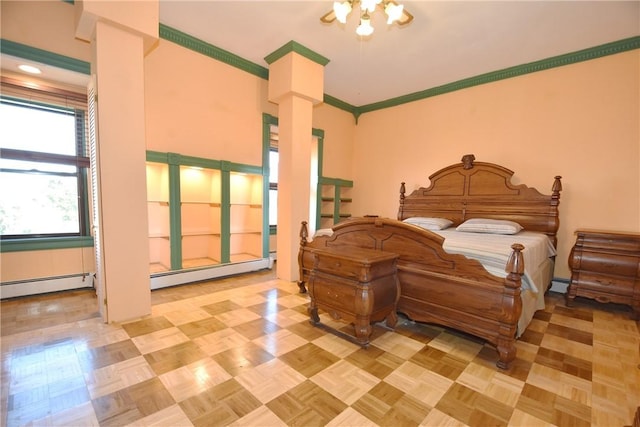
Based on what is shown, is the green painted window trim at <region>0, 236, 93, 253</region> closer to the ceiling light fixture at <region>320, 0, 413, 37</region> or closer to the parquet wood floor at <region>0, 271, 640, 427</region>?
the parquet wood floor at <region>0, 271, 640, 427</region>

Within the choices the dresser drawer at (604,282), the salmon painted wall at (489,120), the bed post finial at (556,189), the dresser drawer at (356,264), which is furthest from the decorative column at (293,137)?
the dresser drawer at (604,282)

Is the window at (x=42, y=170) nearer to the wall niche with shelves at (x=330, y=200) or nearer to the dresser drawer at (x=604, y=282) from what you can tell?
the wall niche with shelves at (x=330, y=200)

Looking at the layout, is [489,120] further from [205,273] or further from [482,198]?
[205,273]

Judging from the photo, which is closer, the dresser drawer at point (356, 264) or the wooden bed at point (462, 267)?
the wooden bed at point (462, 267)

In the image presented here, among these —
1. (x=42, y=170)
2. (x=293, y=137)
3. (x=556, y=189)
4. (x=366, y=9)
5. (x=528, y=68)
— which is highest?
(x=528, y=68)

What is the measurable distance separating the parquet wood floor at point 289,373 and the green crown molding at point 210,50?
321 centimetres

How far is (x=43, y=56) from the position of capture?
8.57ft

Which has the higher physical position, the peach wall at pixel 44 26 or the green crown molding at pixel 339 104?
the green crown molding at pixel 339 104

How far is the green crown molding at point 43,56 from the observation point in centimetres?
245

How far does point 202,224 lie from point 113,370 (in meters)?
2.42

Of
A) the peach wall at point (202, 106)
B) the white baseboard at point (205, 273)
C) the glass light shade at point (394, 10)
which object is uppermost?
the glass light shade at point (394, 10)

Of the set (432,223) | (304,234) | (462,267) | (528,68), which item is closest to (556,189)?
(432,223)

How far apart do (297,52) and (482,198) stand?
129 inches

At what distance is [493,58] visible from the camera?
3.65 m
